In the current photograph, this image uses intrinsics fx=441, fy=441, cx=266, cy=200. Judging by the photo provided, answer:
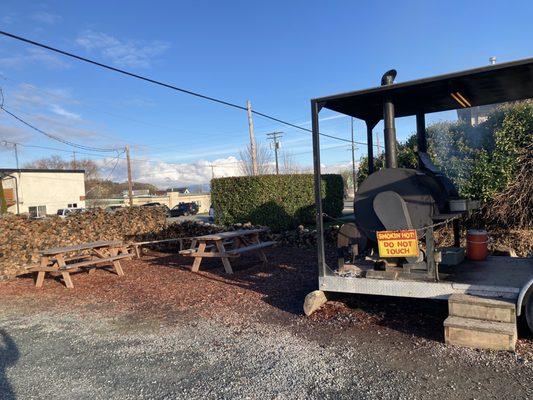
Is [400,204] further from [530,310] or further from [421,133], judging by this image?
[421,133]

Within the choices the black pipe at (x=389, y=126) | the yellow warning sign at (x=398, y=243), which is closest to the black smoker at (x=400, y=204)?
the black pipe at (x=389, y=126)

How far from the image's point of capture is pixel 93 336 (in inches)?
211

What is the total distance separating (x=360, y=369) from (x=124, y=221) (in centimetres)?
1004

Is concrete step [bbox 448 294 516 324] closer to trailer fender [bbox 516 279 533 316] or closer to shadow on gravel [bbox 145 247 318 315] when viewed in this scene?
trailer fender [bbox 516 279 533 316]

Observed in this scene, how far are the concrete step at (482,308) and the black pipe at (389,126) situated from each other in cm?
192

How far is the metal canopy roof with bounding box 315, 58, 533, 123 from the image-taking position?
4.72m

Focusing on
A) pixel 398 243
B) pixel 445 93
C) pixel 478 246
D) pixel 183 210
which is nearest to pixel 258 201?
pixel 478 246

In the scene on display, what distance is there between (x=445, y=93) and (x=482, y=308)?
308 cm

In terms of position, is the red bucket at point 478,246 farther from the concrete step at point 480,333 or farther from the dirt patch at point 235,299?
the concrete step at point 480,333

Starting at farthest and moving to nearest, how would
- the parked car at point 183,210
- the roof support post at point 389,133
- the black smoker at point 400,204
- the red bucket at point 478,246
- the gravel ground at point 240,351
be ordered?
the parked car at point 183,210, the red bucket at point 478,246, the roof support post at point 389,133, the black smoker at point 400,204, the gravel ground at point 240,351

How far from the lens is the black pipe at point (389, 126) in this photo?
17.7 ft

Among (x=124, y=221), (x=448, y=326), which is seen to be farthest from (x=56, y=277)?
(x=448, y=326)

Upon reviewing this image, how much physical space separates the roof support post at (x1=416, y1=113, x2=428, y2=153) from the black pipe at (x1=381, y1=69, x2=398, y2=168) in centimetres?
114

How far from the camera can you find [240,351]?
4500 mm
